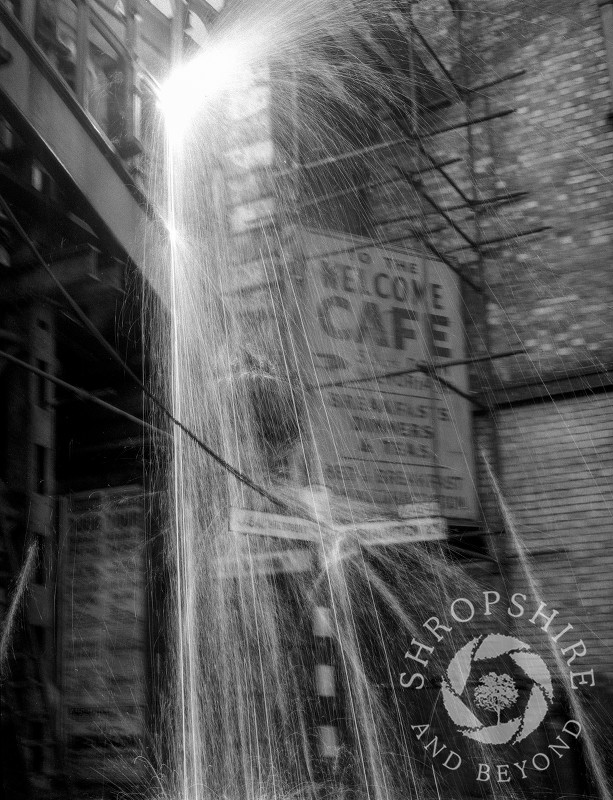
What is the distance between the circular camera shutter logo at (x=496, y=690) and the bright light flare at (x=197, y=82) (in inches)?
175

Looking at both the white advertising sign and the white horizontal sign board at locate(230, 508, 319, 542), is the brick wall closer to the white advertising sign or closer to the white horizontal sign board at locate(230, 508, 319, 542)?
the white advertising sign

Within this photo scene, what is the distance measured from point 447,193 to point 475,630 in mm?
3003

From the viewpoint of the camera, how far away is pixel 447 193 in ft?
20.4

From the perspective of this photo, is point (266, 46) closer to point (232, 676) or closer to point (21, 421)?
point (21, 421)

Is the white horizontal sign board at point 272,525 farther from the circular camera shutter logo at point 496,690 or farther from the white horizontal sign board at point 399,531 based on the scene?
the circular camera shutter logo at point 496,690

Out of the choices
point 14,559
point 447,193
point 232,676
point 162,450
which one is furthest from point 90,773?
point 447,193

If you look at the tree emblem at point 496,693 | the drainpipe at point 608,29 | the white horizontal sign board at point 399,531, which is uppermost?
the drainpipe at point 608,29

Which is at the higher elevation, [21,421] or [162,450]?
[162,450]

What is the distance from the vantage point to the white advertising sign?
18.3 ft

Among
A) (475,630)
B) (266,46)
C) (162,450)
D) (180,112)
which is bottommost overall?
(475,630)

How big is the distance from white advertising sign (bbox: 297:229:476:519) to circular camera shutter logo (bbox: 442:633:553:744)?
0.88 m

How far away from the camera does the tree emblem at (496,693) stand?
16.8 ft

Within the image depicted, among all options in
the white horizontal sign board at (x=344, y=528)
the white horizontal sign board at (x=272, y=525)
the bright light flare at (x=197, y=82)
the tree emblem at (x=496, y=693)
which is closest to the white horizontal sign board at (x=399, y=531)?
the white horizontal sign board at (x=344, y=528)

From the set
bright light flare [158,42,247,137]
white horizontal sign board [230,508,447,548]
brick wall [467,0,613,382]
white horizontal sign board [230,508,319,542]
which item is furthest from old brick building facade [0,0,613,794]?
white horizontal sign board [230,508,319,542]
